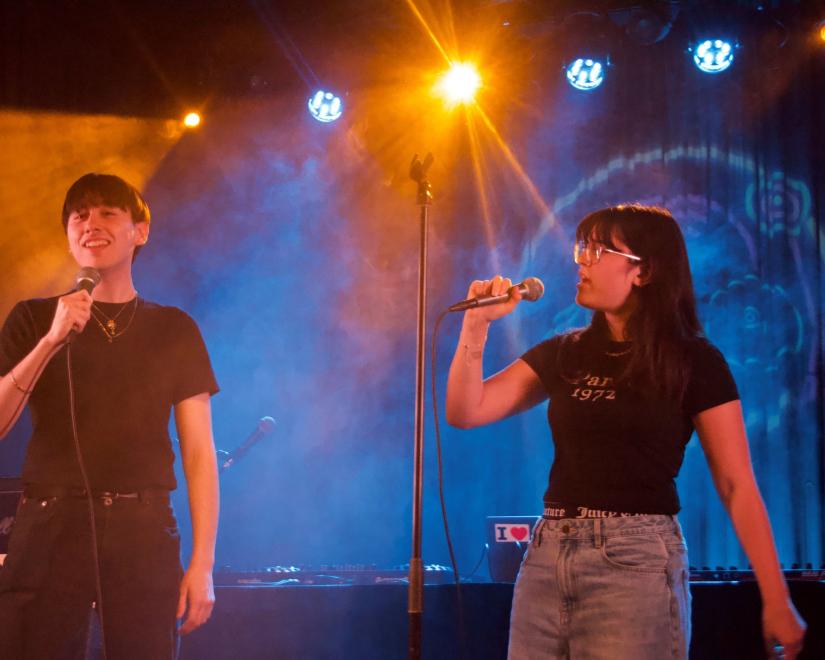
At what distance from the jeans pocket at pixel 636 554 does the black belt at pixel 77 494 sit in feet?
4.00

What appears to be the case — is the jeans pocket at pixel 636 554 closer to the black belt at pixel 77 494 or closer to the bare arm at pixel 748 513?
the bare arm at pixel 748 513

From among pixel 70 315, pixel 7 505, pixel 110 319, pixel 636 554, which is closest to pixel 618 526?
pixel 636 554

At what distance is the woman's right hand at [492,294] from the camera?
2242mm

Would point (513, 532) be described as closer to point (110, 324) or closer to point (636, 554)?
point (636, 554)

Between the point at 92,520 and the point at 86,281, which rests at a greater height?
the point at 86,281

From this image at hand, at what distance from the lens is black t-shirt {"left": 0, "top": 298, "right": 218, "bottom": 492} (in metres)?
2.34

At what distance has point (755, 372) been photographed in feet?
22.8

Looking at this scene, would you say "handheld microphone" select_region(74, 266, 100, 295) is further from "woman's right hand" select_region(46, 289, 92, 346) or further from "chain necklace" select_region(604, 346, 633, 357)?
"chain necklace" select_region(604, 346, 633, 357)

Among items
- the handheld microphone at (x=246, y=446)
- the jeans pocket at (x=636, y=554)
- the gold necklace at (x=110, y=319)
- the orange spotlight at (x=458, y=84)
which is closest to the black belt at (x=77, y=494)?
the gold necklace at (x=110, y=319)

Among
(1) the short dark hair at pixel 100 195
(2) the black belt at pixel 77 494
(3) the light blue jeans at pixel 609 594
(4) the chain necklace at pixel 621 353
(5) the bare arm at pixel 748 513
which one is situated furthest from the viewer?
(1) the short dark hair at pixel 100 195

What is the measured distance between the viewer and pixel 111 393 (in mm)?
2455

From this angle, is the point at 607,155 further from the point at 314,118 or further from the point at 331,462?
the point at 331,462

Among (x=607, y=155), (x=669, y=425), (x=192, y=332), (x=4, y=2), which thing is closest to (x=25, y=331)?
(x=192, y=332)

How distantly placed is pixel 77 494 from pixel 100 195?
95 cm
